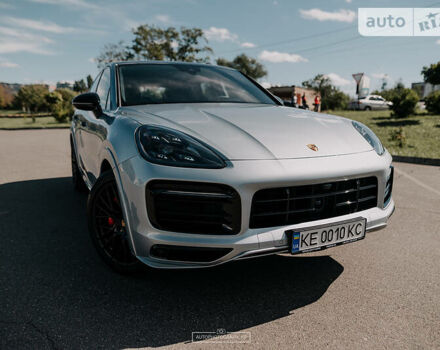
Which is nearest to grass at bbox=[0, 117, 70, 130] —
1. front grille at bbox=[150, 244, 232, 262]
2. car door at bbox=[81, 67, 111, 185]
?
Result: car door at bbox=[81, 67, 111, 185]

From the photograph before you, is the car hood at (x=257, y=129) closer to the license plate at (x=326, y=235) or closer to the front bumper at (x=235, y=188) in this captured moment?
the front bumper at (x=235, y=188)

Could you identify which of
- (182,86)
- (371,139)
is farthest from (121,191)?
(371,139)

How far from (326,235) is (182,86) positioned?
189 centimetres

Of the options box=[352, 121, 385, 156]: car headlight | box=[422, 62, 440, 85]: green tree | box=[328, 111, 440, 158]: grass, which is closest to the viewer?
box=[352, 121, 385, 156]: car headlight

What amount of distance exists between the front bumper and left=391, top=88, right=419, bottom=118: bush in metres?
15.1

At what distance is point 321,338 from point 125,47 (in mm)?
52467

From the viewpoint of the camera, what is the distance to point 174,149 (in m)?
2.10

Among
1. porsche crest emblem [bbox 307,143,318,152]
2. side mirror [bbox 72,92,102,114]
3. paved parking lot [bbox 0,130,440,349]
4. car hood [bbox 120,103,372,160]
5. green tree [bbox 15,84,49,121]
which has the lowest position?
paved parking lot [bbox 0,130,440,349]

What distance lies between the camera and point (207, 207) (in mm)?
1979

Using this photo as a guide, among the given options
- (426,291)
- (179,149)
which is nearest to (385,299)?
(426,291)

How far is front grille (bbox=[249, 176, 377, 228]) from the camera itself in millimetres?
2020

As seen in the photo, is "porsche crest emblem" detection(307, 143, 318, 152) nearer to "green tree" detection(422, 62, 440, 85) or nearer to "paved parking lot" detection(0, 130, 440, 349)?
"paved parking lot" detection(0, 130, 440, 349)

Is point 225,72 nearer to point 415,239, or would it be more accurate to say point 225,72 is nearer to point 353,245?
point 353,245

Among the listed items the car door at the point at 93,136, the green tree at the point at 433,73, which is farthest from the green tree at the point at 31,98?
the car door at the point at 93,136
